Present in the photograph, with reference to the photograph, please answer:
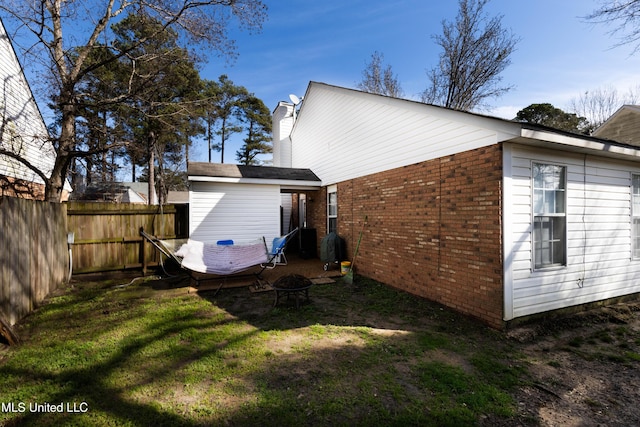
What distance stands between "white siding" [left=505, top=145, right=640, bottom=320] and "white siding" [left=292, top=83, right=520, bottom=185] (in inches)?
34.1

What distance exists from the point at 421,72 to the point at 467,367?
54.5 feet

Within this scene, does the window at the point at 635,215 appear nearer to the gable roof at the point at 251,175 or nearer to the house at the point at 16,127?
the gable roof at the point at 251,175

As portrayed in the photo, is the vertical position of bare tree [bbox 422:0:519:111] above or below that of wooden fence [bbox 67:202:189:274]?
above

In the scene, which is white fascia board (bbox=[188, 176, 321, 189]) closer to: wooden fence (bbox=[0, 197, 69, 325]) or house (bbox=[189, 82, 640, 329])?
house (bbox=[189, 82, 640, 329])

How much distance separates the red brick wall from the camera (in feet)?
13.8

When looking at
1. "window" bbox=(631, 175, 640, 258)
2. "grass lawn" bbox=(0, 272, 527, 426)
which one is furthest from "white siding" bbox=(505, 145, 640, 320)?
"grass lawn" bbox=(0, 272, 527, 426)

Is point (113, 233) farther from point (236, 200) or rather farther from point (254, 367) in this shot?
point (254, 367)

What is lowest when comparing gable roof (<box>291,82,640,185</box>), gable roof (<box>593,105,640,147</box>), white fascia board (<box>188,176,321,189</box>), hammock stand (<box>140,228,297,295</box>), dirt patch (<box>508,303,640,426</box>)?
dirt patch (<box>508,303,640,426</box>)

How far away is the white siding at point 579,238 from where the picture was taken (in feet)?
13.8

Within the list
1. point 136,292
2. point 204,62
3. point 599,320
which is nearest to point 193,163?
point 204,62

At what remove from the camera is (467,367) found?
3217 mm

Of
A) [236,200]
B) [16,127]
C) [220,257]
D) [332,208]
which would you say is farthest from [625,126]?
[16,127]

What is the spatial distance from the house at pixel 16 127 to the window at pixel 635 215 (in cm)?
1446

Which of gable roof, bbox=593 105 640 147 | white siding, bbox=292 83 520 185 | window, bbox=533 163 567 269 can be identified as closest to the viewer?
window, bbox=533 163 567 269
